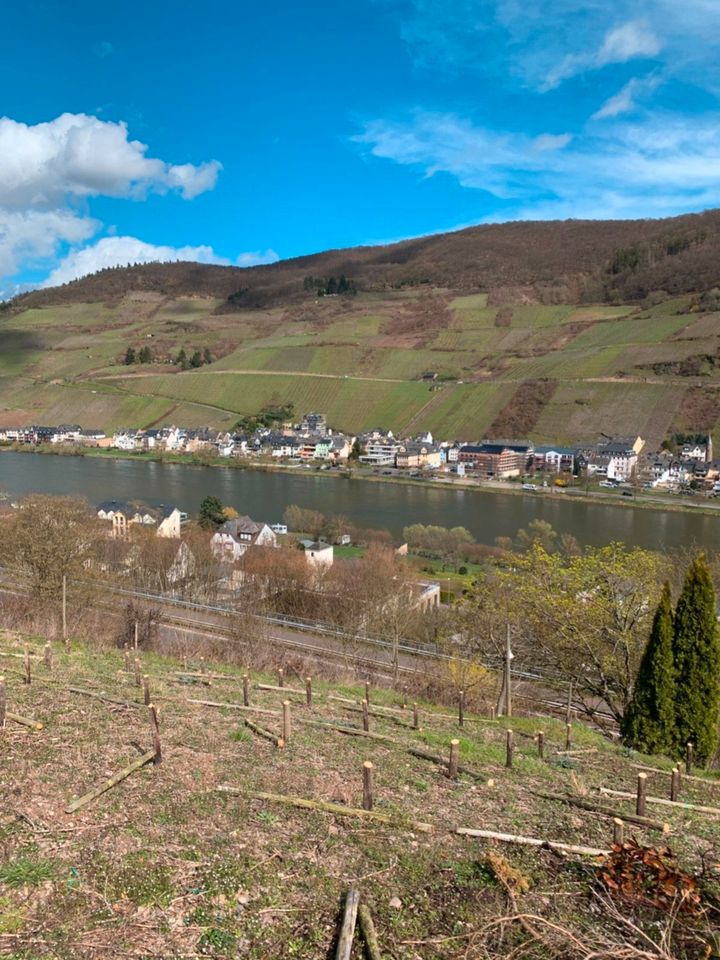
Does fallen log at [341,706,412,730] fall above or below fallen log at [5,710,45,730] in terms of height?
below

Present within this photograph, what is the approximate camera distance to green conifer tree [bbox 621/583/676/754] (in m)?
10.4

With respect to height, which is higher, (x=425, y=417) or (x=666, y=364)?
(x=666, y=364)

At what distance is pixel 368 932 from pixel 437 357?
119 meters

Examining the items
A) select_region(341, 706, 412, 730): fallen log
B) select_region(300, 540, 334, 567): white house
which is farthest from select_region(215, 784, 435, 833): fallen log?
select_region(300, 540, 334, 567): white house

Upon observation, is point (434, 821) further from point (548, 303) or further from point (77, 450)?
point (548, 303)

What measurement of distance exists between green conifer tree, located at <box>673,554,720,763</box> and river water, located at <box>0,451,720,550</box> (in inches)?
1198

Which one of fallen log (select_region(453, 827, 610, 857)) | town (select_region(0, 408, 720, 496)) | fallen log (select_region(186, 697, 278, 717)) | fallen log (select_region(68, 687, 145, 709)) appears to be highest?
town (select_region(0, 408, 720, 496))

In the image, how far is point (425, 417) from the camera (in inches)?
3858

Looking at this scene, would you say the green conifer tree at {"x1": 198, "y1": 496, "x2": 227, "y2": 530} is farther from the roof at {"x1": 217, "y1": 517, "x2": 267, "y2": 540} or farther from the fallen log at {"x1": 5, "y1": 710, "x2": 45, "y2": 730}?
the fallen log at {"x1": 5, "y1": 710, "x2": 45, "y2": 730}

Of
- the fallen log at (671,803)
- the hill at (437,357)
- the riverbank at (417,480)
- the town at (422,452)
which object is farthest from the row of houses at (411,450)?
the fallen log at (671,803)

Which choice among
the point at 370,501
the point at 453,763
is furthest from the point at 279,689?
the point at 370,501

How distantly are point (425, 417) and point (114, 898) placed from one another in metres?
95.6

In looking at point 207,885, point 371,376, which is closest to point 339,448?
point 371,376

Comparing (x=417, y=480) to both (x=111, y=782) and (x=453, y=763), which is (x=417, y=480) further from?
(x=111, y=782)
